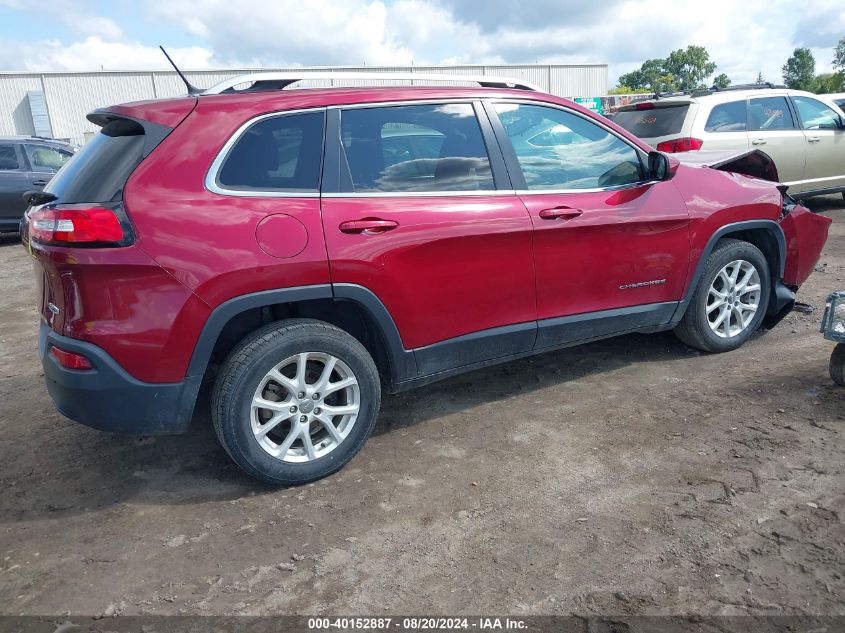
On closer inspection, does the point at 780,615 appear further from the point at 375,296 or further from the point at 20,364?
the point at 20,364

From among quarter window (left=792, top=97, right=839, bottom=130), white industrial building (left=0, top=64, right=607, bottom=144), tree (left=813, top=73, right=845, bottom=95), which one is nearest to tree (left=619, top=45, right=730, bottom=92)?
tree (left=813, top=73, right=845, bottom=95)

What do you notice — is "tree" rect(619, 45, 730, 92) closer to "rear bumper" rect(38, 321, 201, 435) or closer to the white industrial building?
the white industrial building

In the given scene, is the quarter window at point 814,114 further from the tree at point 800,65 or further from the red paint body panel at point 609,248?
the tree at point 800,65

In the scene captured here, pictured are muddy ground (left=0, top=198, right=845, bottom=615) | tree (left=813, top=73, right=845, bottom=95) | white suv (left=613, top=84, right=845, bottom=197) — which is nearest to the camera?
muddy ground (left=0, top=198, right=845, bottom=615)

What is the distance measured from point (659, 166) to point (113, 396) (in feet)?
10.8

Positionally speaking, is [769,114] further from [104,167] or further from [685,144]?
[104,167]

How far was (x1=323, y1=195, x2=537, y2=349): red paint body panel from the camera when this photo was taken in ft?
10.9

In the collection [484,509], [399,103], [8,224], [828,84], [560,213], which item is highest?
[828,84]

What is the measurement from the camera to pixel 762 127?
8992 mm

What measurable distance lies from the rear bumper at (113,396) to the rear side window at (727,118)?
760 cm

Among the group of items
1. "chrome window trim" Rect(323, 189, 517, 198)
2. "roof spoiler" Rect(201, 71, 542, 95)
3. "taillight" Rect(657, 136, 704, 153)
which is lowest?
"chrome window trim" Rect(323, 189, 517, 198)

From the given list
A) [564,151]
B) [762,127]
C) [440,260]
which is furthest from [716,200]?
[762,127]

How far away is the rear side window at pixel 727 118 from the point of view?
8656 mm

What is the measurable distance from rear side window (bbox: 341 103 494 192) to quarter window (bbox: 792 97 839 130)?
25.0 ft
